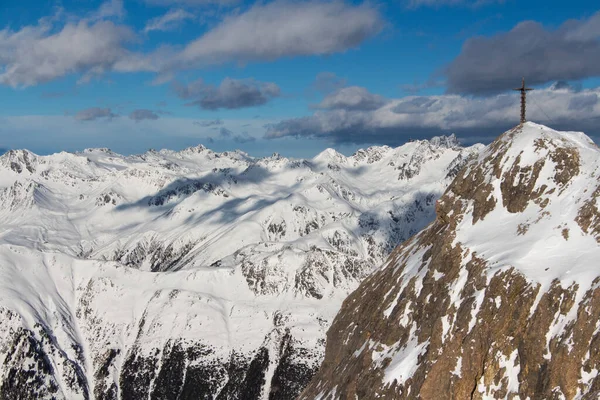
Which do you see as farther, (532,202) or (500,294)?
(532,202)

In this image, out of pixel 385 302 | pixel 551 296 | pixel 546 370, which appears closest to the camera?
pixel 546 370

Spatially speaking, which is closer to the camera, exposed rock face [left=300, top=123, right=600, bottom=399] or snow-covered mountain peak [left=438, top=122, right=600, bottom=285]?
exposed rock face [left=300, top=123, right=600, bottom=399]

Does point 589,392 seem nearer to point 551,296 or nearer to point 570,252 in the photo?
point 551,296

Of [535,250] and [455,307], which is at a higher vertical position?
[535,250]

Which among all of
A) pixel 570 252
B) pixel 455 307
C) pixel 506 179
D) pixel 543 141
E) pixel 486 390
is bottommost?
pixel 486 390

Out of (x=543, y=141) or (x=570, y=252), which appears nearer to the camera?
(x=570, y=252)

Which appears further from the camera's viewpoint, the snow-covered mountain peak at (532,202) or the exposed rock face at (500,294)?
the snow-covered mountain peak at (532,202)

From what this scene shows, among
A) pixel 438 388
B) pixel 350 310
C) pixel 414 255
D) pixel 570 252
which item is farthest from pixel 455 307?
pixel 350 310

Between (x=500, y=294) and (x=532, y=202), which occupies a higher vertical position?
(x=532, y=202)
